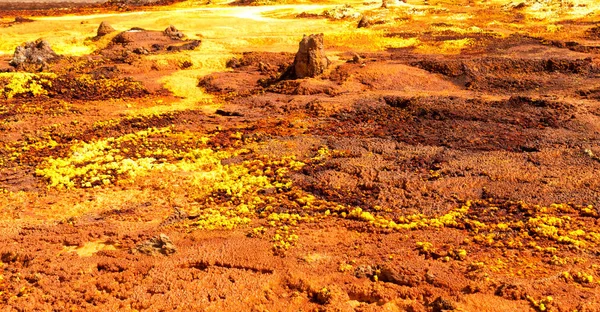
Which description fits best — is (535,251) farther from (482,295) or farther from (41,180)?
(41,180)

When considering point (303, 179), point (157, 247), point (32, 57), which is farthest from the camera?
point (32, 57)

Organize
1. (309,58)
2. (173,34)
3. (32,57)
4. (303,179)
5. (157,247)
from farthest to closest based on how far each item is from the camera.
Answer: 1. (173,34)
2. (32,57)
3. (309,58)
4. (303,179)
5. (157,247)

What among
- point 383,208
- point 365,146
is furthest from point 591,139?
point 383,208

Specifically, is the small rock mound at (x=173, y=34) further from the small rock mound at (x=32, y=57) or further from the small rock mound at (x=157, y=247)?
the small rock mound at (x=157, y=247)

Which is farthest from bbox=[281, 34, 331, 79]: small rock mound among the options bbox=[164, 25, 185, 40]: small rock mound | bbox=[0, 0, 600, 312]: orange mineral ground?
bbox=[164, 25, 185, 40]: small rock mound

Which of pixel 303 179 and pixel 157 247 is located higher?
pixel 303 179

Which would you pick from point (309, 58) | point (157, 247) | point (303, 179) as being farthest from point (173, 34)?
point (157, 247)

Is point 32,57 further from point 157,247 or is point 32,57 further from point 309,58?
point 157,247

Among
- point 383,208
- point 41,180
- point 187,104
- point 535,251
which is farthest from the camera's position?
point 187,104
